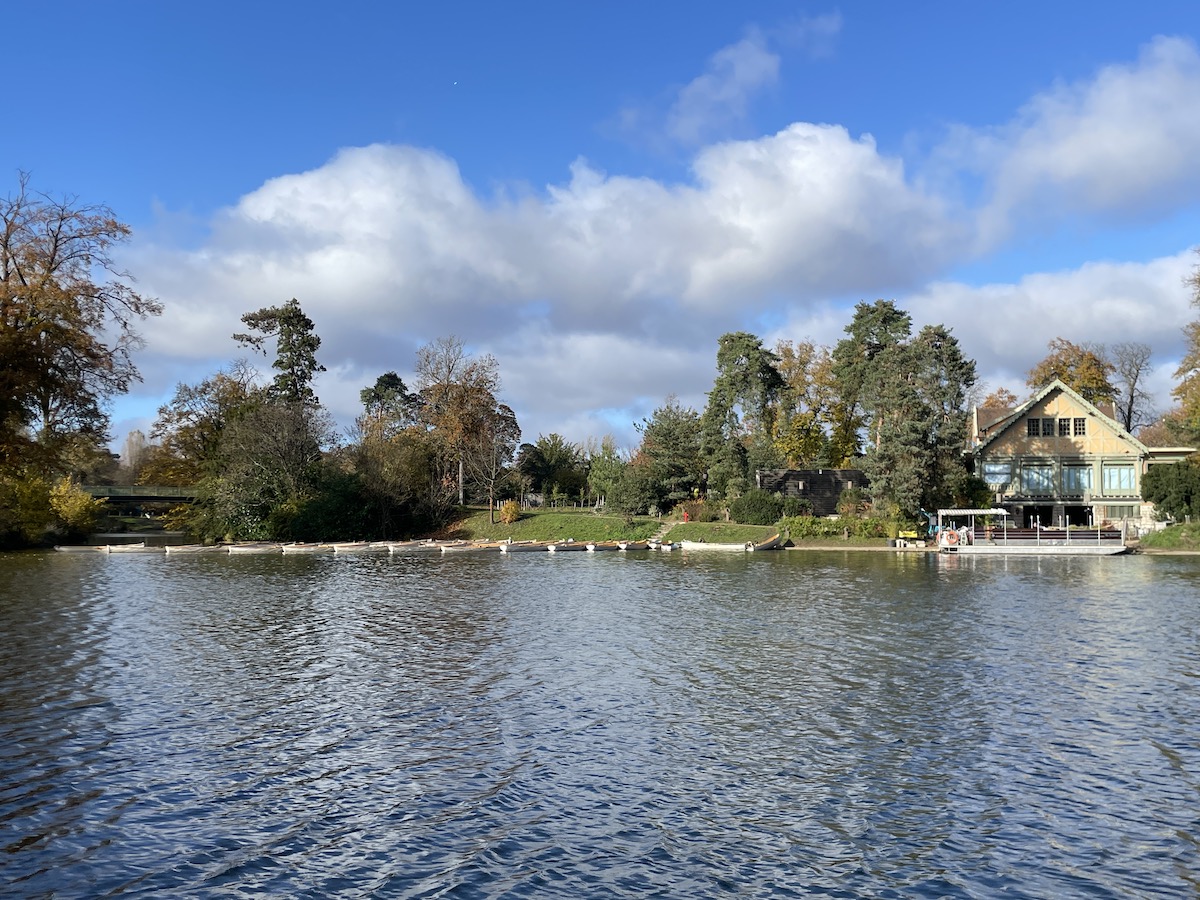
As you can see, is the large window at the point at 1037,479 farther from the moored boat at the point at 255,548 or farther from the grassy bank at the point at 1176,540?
the moored boat at the point at 255,548

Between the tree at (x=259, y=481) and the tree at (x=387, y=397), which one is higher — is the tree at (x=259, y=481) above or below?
below

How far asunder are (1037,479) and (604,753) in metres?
66.2

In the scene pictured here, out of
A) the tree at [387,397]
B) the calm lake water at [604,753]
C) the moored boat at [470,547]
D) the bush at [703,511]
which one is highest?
the tree at [387,397]

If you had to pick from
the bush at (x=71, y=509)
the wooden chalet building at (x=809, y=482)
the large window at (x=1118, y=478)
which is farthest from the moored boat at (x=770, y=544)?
the bush at (x=71, y=509)

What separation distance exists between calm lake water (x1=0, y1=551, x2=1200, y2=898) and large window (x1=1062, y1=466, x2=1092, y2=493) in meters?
43.2

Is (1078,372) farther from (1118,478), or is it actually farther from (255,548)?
(255,548)

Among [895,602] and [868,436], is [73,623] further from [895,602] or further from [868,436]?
[868,436]

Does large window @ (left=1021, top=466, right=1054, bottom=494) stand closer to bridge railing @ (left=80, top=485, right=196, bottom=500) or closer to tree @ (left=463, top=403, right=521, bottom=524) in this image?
tree @ (left=463, top=403, right=521, bottom=524)

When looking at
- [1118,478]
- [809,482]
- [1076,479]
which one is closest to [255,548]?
[809,482]

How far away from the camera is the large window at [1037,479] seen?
235 ft

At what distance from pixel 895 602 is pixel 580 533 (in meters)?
41.3

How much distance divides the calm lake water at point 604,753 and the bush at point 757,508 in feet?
120

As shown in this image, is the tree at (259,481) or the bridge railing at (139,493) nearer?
the tree at (259,481)

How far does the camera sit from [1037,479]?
71.9 metres
